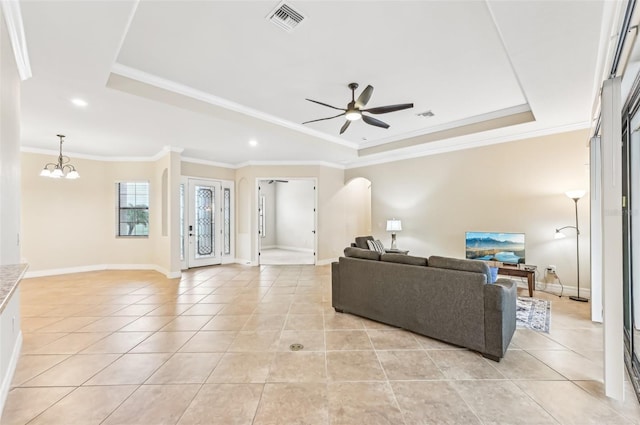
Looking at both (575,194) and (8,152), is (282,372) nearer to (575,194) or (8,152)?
(8,152)

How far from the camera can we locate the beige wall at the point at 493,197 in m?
4.78

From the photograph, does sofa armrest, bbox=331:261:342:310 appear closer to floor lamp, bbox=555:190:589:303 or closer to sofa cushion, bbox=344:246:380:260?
sofa cushion, bbox=344:246:380:260

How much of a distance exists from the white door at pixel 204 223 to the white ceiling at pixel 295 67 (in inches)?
79.4

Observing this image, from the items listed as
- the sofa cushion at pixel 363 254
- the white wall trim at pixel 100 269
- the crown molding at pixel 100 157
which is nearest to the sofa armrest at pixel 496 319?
the sofa cushion at pixel 363 254

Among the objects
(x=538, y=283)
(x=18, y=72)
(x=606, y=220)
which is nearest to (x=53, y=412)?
(x=18, y=72)

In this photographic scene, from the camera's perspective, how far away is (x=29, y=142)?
18.7ft

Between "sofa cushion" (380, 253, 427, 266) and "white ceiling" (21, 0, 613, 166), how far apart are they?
2.22m

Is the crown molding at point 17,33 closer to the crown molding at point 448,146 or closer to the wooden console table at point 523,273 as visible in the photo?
the crown molding at point 448,146

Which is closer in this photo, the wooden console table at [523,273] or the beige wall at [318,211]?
the wooden console table at [523,273]

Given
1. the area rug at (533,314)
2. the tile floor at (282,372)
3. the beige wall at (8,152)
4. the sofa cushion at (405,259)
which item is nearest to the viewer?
the tile floor at (282,372)

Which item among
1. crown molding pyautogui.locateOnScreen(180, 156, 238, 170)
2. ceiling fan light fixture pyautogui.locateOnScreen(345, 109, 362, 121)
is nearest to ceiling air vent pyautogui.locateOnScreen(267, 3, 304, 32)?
ceiling fan light fixture pyautogui.locateOnScreen(345, 109, 362, 121)

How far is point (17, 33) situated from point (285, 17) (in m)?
2.13

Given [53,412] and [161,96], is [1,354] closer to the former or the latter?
[53,412]

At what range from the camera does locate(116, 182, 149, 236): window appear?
716cm
